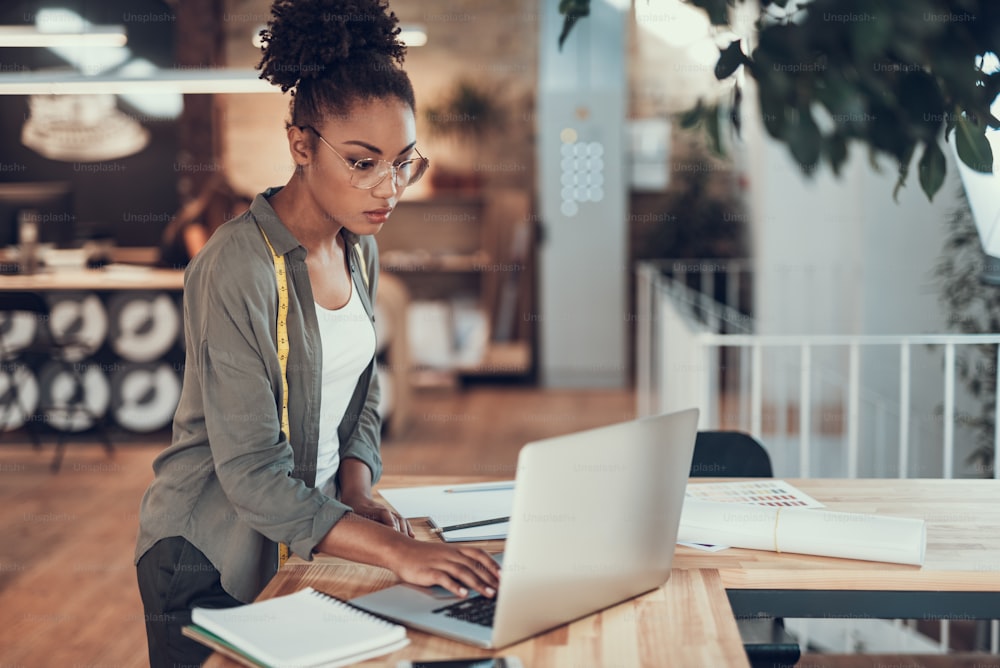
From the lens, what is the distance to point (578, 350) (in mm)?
7227

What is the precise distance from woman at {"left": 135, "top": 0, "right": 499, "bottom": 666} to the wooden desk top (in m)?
3.95

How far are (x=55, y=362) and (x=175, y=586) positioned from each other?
4376 mm

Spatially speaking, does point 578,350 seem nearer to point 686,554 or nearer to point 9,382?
point 9,382

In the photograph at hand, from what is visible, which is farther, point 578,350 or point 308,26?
point 578,350

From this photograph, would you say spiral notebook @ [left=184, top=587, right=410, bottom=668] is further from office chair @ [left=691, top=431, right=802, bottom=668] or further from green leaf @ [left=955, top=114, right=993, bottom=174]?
office chair @ [left=691, top=431, right=802, bottom=668]

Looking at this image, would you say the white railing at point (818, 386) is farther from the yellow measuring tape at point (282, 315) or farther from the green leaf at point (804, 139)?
the green leaf at point (804, 139)

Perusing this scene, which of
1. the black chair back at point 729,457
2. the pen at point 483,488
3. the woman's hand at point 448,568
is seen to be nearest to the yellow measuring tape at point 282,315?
the woman's hand at point 448,568

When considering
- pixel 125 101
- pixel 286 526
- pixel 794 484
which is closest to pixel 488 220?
pixel 125 101

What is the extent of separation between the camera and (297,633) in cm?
122

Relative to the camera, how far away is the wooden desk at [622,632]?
1204 mm

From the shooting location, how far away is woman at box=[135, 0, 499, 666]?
140 cm

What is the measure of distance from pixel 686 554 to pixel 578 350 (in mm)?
5668

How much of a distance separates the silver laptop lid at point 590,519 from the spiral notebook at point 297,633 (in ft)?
0.48

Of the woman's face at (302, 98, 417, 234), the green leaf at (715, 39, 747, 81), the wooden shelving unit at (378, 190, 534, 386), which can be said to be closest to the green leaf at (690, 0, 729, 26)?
the green leaf at (715, 39, 747, 81)
